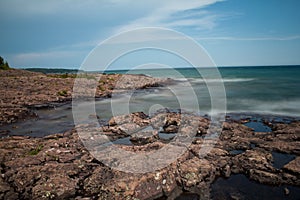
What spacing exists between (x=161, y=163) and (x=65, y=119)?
1262 centimetres

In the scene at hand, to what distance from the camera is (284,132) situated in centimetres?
1286

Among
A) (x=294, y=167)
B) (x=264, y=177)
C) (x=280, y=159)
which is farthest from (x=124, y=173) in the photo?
(x=280, y=159)

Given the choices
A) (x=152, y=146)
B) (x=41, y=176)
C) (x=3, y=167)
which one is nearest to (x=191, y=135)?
(x=152, y=146)

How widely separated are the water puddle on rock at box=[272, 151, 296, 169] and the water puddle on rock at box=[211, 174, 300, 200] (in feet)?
5.53

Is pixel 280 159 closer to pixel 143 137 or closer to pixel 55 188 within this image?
pixel 143 137

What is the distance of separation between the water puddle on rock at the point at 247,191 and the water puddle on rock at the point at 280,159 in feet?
5.53

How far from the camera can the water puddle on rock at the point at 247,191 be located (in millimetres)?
7570

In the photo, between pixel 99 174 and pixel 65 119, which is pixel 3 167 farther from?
pixel 65 119

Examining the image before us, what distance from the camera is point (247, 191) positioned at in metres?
7.93

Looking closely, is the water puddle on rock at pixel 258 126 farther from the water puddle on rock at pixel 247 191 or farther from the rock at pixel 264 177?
the water puddle on rock at pixel 247 191

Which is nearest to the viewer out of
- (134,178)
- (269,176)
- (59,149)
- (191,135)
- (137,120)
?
(134,178)

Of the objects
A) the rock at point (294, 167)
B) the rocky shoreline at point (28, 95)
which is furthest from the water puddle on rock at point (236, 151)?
the rocky shoreline at point (28, 95)

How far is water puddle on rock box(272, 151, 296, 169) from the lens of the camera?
961cm

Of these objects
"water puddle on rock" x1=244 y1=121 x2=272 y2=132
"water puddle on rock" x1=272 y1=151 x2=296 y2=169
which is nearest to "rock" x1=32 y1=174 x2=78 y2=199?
"water puddle on rock" x1=272 y1=151 x2=296 y2=169
